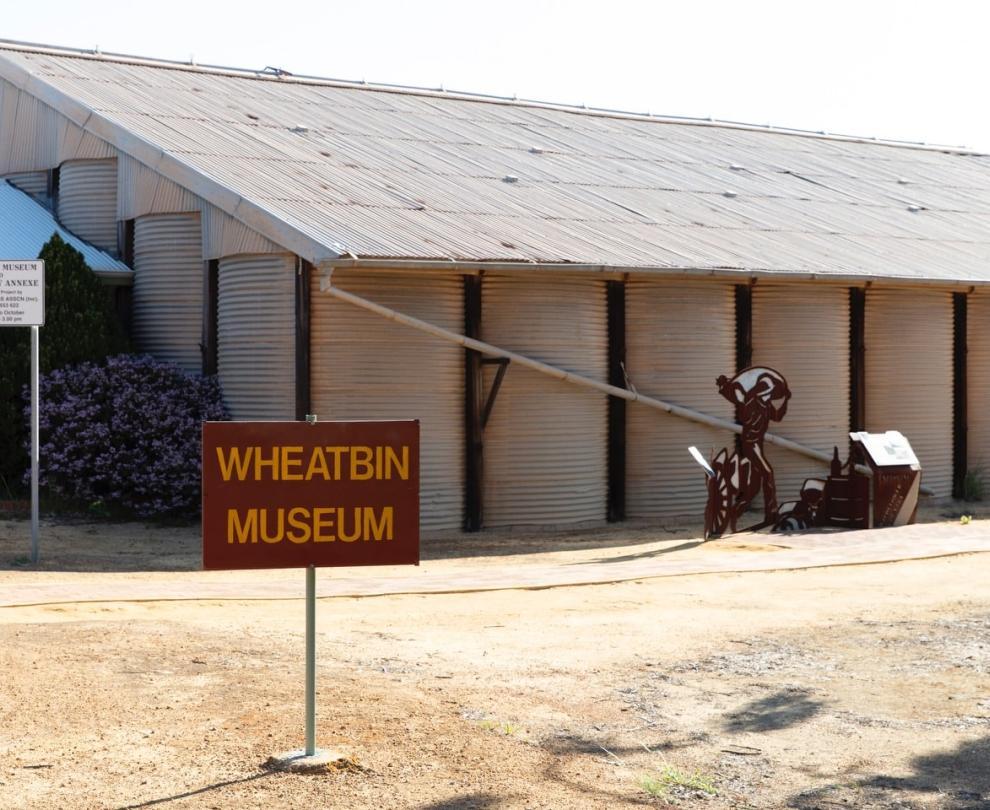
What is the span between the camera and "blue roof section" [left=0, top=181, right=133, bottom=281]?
20903 mm

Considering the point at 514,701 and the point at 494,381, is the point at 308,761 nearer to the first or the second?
the point at 514,701

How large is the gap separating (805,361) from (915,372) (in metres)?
2.30

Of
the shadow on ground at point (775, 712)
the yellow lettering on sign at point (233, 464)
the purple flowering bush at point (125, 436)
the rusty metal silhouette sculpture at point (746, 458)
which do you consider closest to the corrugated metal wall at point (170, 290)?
the purple flowering bush at point (125, 436)

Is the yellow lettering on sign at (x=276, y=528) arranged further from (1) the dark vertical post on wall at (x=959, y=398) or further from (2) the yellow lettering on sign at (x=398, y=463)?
(1) the dark vertical post on wall at (x=959, y=398)

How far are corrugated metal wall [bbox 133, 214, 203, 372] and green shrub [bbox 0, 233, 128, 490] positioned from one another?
582 millimetres

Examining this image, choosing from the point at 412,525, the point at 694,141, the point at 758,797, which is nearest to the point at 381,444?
the point at 412,525

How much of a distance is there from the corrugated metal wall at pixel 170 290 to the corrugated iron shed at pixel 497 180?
0.88 m

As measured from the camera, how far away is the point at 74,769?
23.5ft

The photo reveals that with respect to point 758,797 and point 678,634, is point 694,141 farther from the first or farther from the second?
point 758,797

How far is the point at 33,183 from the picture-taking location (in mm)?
24000

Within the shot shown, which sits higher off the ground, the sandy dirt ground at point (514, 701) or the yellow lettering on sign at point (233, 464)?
the yellow lettering on sign at point (233, 464)

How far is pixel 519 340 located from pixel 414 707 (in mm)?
10335

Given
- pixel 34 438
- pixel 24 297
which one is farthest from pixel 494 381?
pixel 24 297

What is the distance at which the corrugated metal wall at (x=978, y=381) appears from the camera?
23.3 meters
